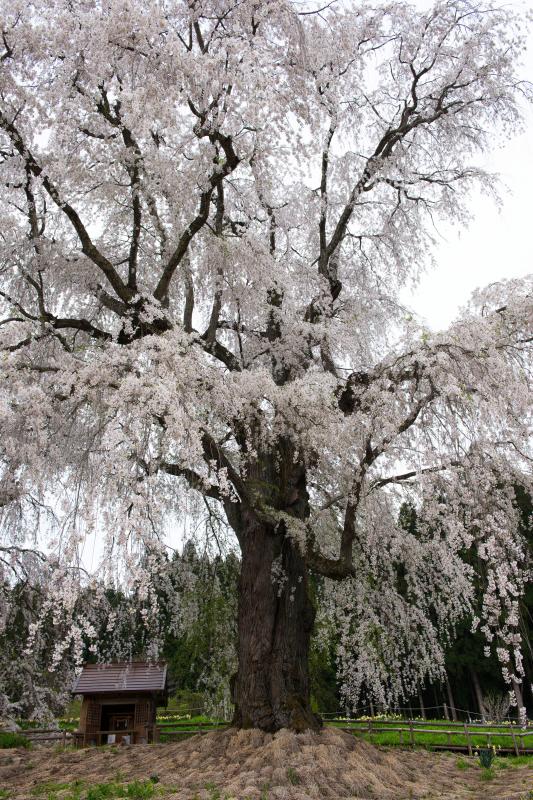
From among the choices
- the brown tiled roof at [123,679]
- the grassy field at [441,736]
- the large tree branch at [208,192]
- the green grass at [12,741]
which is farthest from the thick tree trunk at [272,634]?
the brown tiled roof at [123,679]

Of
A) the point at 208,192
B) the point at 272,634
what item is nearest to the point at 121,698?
the point at 272,634

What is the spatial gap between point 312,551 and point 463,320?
3.10 m

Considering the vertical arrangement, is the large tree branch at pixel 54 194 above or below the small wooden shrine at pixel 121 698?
above

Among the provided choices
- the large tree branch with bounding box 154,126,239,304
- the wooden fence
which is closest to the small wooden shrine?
the wooden fence

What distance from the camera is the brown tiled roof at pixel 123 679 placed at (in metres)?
11.9

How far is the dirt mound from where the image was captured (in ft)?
18.1

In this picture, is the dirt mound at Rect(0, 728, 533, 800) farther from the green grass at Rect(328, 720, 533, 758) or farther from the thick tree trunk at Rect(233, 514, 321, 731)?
the green grass at Rect(328, 720, 533, 758)

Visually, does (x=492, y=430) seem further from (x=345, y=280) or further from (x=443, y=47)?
(x=443, y=47)

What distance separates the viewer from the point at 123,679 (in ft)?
39.7

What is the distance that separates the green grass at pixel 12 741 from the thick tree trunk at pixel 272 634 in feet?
14.7

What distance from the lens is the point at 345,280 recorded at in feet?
34.1

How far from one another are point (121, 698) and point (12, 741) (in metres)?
2.93

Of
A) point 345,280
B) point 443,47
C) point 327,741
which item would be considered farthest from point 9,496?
point 443,47

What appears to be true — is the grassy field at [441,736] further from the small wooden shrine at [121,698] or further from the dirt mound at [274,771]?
the small wooden shrine at [121,698]
